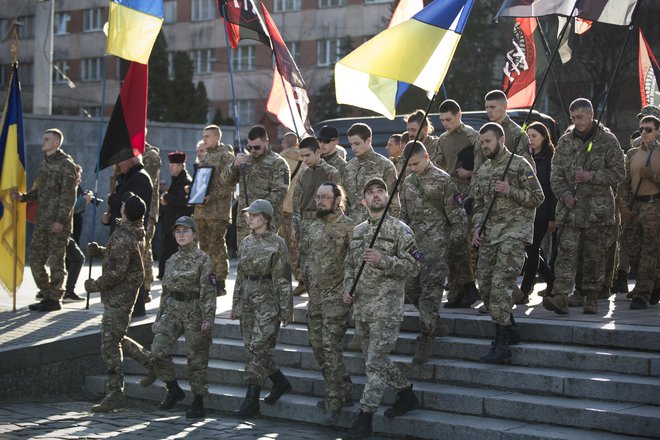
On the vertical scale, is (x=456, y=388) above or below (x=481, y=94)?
below

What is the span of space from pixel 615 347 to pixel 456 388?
4.59 ft

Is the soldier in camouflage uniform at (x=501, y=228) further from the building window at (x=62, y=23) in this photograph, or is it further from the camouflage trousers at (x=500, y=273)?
the building window at (x=62, y=23)

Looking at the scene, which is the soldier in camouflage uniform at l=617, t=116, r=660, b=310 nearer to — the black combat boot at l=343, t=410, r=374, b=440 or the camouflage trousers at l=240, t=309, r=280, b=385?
the black combat boot at l=343, t=410, r=374, b=440

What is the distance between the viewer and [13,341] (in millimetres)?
12047

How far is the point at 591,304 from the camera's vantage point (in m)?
11.1

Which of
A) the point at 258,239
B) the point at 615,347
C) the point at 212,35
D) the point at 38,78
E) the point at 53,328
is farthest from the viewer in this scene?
the point at 212,35

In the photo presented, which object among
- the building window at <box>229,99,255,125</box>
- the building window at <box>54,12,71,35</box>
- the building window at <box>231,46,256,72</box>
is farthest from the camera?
the building window at <box>54,12,71,35</box>

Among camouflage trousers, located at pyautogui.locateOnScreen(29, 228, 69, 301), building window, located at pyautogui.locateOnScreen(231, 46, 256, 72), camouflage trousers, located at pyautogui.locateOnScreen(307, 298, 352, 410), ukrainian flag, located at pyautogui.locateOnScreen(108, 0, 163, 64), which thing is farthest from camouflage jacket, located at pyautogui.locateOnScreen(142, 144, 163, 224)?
building window, located at pyautogui.locateOnScreen(231, 46, 256, 72)

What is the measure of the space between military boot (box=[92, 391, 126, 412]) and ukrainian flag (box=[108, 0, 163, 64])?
401 cm

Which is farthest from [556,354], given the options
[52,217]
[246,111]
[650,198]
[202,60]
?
[202,60]

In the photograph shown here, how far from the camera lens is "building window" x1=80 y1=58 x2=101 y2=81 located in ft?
213

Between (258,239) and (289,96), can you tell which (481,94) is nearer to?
(289,96)

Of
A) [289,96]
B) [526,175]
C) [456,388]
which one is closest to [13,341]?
[289,96]

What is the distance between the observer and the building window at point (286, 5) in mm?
57188
